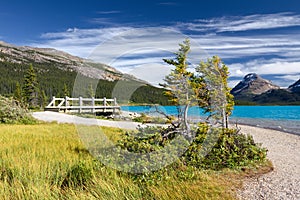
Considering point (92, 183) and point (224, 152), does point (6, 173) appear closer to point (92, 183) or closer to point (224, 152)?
point (92, 183)

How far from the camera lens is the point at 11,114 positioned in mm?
19094

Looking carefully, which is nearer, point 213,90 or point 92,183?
point 92,183

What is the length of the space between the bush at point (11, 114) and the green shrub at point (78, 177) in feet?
48.4

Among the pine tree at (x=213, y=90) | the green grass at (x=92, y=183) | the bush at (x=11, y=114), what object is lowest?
the green grass at (x=92, y=183)

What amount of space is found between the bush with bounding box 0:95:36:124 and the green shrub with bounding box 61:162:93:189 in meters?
14.8

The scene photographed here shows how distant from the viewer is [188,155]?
7.35 meters

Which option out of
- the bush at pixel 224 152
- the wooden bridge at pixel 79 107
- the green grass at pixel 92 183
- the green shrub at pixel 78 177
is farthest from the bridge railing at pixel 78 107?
the green shrub at pixel 78 177

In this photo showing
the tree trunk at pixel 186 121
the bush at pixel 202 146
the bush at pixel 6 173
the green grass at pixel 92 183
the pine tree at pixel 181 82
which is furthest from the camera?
the tree trunk at pixel 186 121

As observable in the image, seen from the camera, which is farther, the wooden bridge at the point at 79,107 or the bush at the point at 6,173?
the wooden bridge at the point at 79,107

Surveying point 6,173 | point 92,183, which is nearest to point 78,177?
point 92,183

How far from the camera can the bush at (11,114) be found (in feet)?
61.7

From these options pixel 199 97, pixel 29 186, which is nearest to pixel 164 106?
pixel 199 97

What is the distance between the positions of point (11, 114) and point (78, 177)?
50.6 ft

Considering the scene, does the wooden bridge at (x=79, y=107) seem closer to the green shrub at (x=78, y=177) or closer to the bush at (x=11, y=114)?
the bush at (x=11, y=114)
